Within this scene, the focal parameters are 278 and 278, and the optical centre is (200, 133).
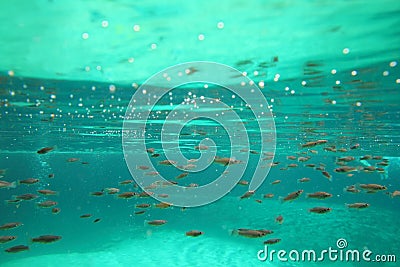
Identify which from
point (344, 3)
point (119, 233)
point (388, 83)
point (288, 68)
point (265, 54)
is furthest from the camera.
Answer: point (119, 233)

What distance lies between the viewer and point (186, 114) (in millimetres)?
19156

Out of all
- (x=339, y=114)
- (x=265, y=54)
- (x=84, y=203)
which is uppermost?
(x=265, y=54)

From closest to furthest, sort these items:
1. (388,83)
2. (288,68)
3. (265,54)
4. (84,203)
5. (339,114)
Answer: (265,54)
(288,68)
(388,83)
(339,114)
(84,203)

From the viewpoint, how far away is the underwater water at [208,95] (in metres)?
7.64

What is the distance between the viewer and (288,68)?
11.1 m

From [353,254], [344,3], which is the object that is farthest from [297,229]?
[344,3]

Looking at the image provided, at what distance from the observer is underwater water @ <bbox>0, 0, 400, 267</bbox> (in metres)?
7.64

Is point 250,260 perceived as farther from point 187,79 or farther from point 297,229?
point 187,79

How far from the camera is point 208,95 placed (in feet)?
48.1

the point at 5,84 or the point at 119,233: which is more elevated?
the point at 5,84

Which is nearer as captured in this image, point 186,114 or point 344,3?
point 344,3

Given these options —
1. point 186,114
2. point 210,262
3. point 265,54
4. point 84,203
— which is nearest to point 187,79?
point 265,54

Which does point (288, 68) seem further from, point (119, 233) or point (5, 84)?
point (119, 233)

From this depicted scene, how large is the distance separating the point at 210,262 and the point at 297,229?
9606 millimetres
